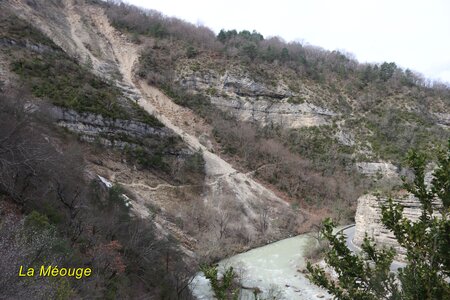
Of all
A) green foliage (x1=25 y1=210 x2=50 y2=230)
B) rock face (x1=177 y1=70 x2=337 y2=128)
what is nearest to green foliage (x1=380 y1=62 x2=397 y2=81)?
rock face (x1=177 y1=70 x2=337 y2=128)

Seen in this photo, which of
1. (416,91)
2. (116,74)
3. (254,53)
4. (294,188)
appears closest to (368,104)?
(416,91)

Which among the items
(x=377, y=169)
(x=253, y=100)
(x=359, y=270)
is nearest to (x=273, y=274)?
(x=359, y=270)

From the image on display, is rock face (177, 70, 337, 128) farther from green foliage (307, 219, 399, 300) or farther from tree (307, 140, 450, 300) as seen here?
tree (307, 140, 450, 300)

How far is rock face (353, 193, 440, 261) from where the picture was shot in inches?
670

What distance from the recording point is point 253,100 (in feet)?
175

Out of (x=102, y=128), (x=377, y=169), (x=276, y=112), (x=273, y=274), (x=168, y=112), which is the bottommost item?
(x=273, y=274)

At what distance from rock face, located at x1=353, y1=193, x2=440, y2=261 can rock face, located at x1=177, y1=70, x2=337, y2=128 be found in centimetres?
3036

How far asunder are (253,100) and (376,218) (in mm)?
35828

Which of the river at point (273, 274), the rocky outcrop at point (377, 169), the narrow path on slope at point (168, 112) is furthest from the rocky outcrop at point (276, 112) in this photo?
the river at point (273, 274)

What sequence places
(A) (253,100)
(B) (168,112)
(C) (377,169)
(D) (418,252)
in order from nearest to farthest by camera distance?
(D) (418,252) < (B) (168,112) < (C) (377,169) < (A) (253,100)

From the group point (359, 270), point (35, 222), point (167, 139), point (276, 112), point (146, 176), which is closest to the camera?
point (359, 270)

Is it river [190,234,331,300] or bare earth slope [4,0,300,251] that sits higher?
bare earth slope [4,0,300,251]

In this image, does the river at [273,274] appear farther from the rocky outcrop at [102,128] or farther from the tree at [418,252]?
the rocky outcrop at [102,128]

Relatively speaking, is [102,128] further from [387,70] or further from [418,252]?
[387,70]
